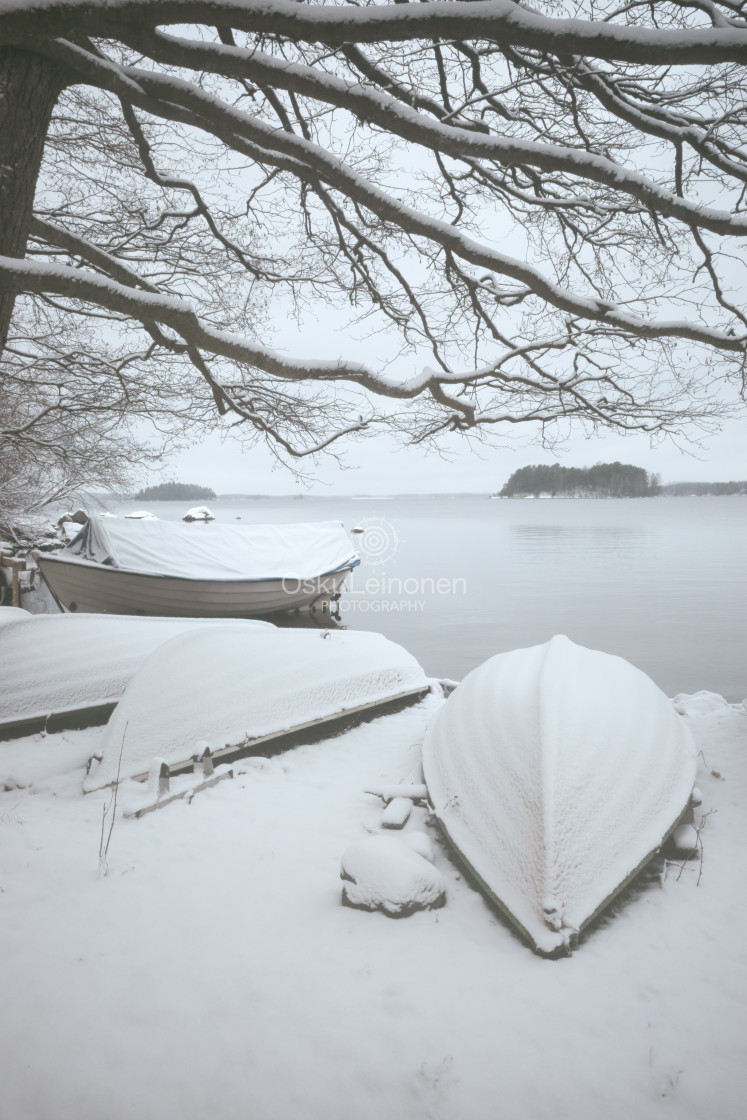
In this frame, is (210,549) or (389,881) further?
(210,549)

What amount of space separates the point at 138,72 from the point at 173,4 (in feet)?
4.14

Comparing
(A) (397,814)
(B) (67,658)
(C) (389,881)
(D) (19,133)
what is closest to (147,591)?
(B) (67,658)

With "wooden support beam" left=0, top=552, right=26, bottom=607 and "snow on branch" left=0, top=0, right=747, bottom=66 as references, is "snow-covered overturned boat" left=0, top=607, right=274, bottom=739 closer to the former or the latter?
"snow on branch" left=0, top=0, right=747, bottom=66

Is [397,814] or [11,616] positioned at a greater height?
[11,616]

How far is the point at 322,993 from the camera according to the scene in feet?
9.21

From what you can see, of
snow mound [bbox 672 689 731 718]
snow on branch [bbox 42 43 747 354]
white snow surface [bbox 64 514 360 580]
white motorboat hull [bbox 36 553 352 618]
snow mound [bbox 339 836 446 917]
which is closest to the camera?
snow mound [bbox 339 836 446 917]

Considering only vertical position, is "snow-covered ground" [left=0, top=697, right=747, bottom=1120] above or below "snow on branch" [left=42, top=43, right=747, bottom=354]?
→ below

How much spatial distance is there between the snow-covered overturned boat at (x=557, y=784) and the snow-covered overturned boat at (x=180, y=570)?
1014 cm

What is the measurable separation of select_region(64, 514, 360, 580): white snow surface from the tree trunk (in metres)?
10.1

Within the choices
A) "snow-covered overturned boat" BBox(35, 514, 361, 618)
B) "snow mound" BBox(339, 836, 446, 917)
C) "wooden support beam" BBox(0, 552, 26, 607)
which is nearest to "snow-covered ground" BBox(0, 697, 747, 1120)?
"snow mound" BBox(339, 836, 446, 917)

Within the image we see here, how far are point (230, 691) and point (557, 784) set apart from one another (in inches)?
138

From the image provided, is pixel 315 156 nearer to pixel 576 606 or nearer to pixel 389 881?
pixel 389 881

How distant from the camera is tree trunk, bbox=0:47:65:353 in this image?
355cm

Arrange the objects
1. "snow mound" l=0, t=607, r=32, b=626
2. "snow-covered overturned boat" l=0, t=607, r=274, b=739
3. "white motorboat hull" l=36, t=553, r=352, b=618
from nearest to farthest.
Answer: "snow-covered overturned boat" l=0, t=607, r=274, b=739, "snow mound" l=0, t=607, r=32, b=626, "white motorboat hull" l=36, t=553, r=352, b=618
